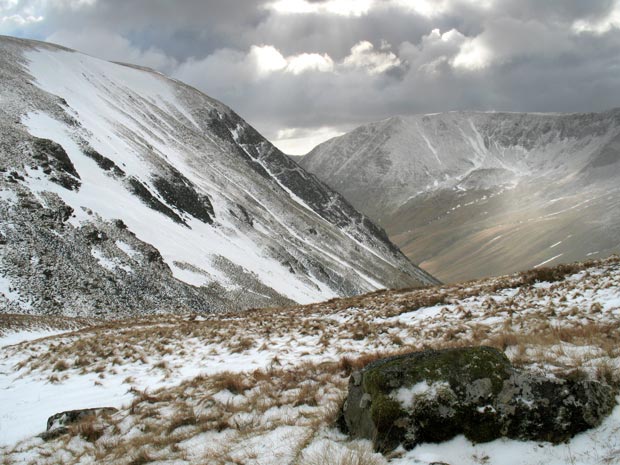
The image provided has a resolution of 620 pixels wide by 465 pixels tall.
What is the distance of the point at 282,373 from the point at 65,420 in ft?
13.7

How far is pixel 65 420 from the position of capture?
317 inches

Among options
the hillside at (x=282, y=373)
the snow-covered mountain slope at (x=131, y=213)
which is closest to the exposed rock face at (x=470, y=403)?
the hillside at (x=282, y=373)

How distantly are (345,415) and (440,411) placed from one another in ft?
4.41

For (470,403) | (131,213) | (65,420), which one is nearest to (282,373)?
(65,420)

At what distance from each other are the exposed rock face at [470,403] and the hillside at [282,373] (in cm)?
14

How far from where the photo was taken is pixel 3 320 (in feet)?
79.0

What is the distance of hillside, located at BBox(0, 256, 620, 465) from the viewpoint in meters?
5.39

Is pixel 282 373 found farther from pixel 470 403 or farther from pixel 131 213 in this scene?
pixel 131 213

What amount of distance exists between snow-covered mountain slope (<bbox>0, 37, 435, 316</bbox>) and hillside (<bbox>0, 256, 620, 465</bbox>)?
2362 centimetres

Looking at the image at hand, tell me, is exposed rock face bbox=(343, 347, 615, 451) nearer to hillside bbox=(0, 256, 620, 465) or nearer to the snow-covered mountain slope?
hillside bbox=(0, 256, 620, 465)

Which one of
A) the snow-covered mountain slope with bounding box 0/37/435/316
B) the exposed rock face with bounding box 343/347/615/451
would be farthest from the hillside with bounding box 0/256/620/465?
the snow-covered mountain slope with bounding box 0/37/435/316

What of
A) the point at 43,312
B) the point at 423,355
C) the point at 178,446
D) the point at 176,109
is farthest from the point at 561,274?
the point at 176,109

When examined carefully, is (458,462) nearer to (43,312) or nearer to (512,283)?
(512,283)

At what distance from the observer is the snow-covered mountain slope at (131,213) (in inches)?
1527
